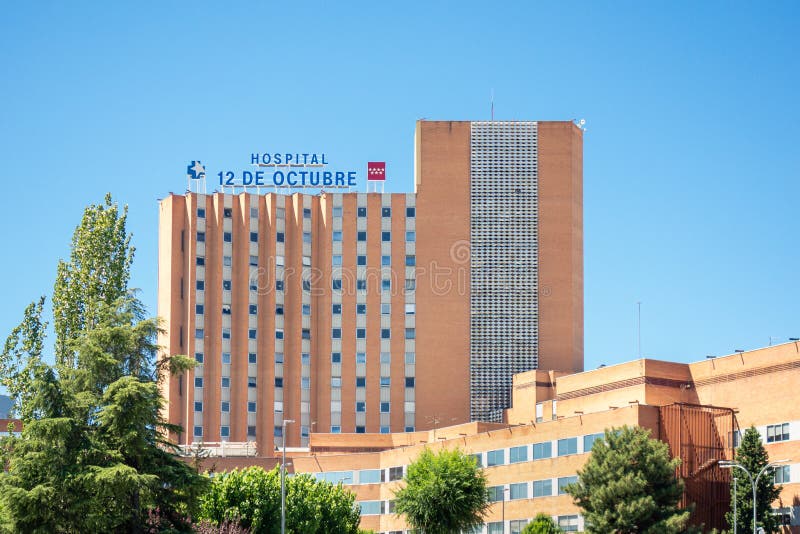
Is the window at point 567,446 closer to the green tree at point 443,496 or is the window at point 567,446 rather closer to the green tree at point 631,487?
the green tree at point 443,496

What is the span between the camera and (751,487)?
100688 millimetres

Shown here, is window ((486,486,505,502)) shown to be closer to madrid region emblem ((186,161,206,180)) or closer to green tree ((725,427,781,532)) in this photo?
green tree ((725,427,781,532))

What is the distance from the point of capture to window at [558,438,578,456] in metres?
119

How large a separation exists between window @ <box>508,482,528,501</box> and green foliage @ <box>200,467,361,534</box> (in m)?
16.2

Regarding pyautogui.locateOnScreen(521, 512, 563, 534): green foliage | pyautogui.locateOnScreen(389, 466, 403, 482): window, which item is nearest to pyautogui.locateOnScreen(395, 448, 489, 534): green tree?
pyautogui.locateOnScreen(521, 512, 563, 534): green foliage

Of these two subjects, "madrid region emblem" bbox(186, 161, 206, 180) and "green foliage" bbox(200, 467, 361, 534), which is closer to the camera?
"green foliage" bbox(200, 467, 361, 534)

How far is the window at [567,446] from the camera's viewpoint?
389 feet

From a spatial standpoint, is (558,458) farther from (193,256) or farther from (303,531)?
(193,256)

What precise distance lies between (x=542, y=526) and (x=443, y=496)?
9035mm

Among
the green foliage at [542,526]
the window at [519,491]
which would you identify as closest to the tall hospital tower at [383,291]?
the window at [519,491]

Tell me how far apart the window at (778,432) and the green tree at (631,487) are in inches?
395

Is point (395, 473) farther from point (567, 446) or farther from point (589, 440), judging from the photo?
point (589, 440)

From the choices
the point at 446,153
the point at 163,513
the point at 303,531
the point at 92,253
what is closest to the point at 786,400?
the point at 303,531

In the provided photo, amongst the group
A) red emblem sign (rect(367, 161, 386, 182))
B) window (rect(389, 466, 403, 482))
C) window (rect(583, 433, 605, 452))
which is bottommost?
window (rect(389, 466, 403, 482))
